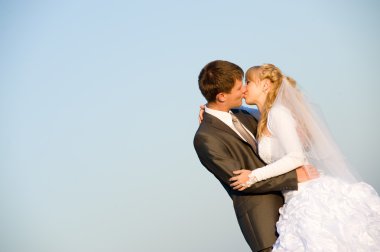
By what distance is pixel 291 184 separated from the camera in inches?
248

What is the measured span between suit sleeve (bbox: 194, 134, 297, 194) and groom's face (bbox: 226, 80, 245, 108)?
0.49 metres

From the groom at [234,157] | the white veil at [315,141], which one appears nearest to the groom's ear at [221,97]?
the groom at [234,157]

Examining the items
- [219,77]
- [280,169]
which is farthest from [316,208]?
[219,77]

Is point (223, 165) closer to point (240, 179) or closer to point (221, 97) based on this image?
point (240, 179)

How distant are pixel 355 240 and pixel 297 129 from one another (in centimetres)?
127

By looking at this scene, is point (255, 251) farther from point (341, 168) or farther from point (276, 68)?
point (276, 68)

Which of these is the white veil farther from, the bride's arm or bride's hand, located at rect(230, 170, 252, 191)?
bride's hand, located at rect(230, 170, 252, 191)

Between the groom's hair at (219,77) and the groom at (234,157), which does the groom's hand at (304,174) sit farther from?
the groom's hair at (219,77)

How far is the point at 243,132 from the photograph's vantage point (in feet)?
22.4

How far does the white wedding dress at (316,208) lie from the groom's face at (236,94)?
1.64ft

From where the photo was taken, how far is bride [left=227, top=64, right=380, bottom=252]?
598 centimetres

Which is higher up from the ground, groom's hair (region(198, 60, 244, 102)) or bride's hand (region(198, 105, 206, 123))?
groom's hair (region(198, 60, 244, 102))

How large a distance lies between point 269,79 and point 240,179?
124 centimetres

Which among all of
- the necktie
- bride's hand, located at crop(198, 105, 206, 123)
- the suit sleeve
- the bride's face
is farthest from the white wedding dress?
bride's hand, located at crop(198, 105, 206, 123)
